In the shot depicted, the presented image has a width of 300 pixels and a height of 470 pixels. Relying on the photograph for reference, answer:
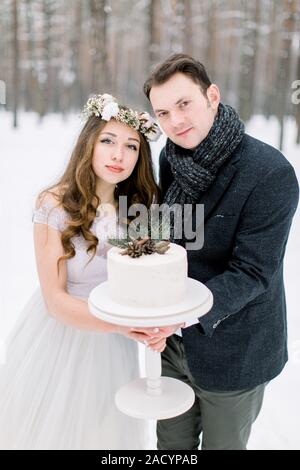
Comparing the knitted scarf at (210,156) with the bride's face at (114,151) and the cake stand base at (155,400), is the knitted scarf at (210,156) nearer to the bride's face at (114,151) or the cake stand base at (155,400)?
the bride's face at (114,151)

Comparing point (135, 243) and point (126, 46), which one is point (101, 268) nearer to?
point (135, 243)

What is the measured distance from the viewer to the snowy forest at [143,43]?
3.39 m

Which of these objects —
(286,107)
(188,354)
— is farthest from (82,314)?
(286,107)

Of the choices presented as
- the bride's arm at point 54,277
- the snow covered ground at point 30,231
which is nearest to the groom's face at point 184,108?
the bride's arm at point 54,277

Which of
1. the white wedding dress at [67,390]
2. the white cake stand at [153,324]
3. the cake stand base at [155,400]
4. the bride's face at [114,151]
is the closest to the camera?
the white cake stand at [153,324]

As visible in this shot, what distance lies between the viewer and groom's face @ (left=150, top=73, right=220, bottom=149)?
1.31 metres

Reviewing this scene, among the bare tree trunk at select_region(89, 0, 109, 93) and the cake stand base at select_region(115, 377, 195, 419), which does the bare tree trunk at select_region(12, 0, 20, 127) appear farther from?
the cake stand base at select_region(115, 377, 195, 419)

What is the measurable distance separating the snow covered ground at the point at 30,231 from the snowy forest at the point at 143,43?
194mm

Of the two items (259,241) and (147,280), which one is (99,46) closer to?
(259,241)

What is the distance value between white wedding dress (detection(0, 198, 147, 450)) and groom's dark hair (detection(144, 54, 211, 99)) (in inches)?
18.1

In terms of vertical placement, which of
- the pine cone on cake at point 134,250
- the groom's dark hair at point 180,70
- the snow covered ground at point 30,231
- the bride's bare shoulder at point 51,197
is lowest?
the snow covered ground at point 30,231

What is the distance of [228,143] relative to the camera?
1333 millimetres

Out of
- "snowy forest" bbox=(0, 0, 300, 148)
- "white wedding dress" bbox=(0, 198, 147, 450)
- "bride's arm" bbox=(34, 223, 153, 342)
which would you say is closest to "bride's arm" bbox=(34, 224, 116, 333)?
"bride's arm" bbox=(34, 223, 153, 342)

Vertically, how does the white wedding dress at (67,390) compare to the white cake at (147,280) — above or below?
below
